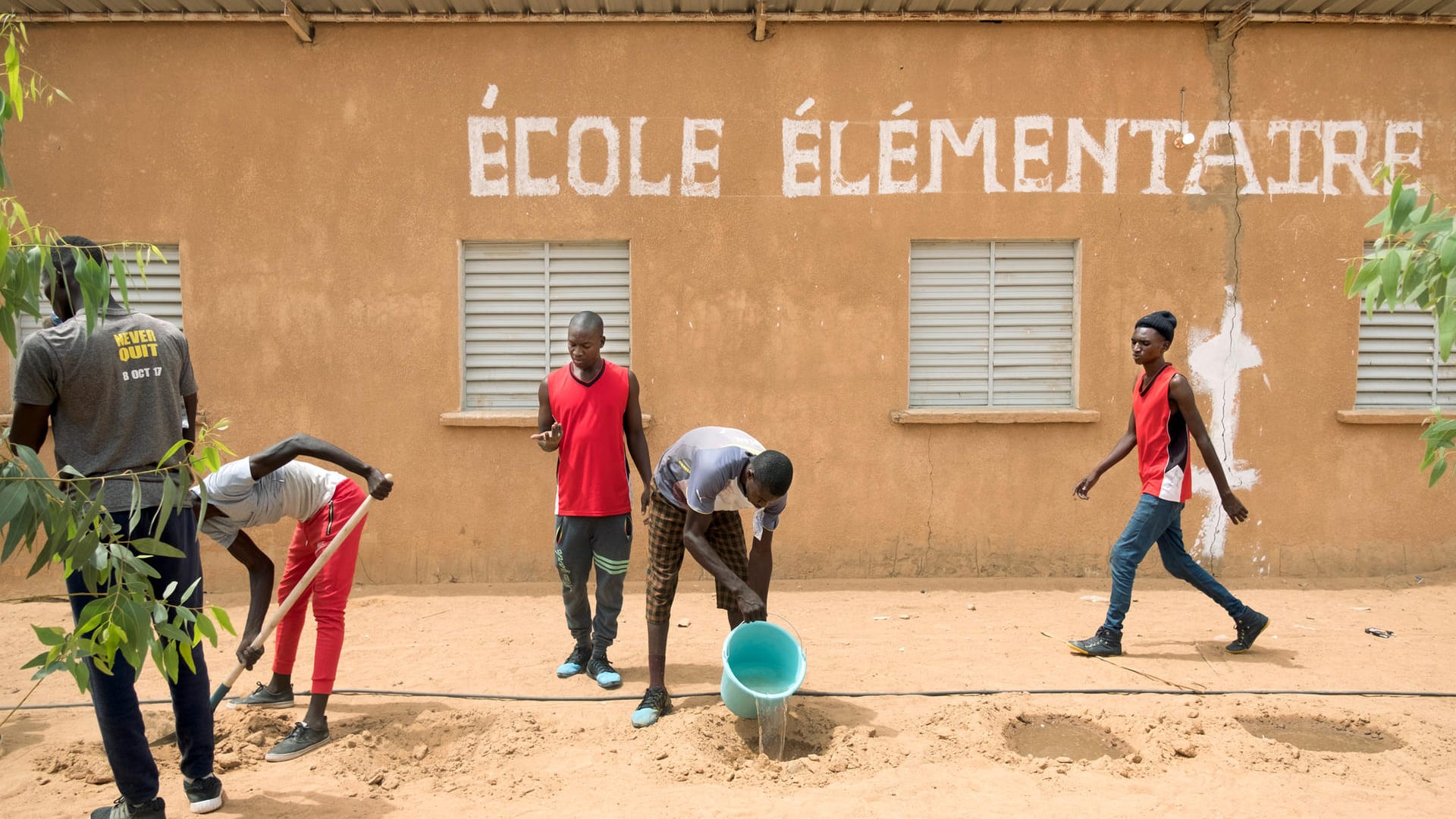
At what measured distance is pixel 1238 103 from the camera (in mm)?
7234

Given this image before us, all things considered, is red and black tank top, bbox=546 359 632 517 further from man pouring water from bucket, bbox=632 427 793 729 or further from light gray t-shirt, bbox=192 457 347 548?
light gray t-shirt, bbox=192 457 347 548

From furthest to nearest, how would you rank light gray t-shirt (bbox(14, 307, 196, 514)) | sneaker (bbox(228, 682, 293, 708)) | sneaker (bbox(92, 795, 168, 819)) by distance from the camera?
sneaker (bbox(228, 682, 293, 708)) < sneaker (bbox(92, 795, 168, 819)) < light gray t-shirt (bbox(14, 307, 196, 514))

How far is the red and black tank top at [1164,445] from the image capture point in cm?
529

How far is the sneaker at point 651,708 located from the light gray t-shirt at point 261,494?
5.44 ft

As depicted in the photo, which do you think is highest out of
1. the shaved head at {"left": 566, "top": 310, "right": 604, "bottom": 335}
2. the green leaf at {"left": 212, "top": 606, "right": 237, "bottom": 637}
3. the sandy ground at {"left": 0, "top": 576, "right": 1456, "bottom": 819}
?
the shaved head at {"left": 566, "top": 310, "right": 604, "bottom": 335}

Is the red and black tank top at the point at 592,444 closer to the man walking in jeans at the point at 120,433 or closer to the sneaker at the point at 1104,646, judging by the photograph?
the man walking in jeans at the point at 120,433

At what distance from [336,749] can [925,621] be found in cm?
354

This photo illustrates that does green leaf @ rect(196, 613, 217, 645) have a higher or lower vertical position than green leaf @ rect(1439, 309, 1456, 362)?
lower

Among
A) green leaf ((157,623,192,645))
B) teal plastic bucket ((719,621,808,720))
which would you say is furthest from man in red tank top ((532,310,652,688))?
green leaf ((157,623,192,645))

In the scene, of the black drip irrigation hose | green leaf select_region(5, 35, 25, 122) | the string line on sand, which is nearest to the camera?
green leaf select_region(5, 35, 25, 122)

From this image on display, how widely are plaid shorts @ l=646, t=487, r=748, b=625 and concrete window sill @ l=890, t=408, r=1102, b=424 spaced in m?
2.84

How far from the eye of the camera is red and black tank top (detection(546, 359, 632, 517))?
500 centimetres

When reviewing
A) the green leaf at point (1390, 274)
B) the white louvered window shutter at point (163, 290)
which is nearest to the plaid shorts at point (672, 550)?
the green leaf at point (1390, 274)

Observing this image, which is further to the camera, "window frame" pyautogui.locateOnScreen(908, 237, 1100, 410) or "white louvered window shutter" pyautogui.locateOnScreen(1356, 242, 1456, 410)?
"white louvered window shutter" pyautogui.locateOnScreen(1356, 242, 1456, 410)
